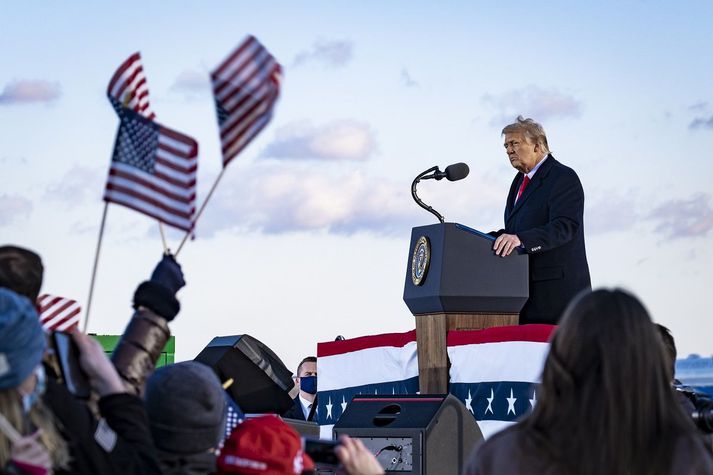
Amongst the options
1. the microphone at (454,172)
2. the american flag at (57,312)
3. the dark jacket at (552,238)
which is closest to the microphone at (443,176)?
the microphone at (454,172)

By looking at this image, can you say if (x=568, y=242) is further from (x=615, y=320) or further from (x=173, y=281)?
(x=615, y=320)

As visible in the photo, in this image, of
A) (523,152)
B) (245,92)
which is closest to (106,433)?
(245,92)

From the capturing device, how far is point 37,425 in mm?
2256

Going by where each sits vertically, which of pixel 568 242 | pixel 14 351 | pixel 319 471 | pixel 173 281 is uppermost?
pixel 568 242

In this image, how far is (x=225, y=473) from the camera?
2703mm

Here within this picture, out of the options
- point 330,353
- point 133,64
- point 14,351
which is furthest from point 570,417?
point 330,353

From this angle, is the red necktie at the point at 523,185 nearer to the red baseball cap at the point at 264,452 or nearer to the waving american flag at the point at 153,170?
the waving american flag at the point at 153,170

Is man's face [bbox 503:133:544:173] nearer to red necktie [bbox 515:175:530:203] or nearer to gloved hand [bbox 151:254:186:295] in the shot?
red necktie [bbox 515:175:530:203]

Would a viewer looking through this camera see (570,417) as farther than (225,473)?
No

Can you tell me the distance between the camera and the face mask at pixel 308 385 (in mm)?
10000

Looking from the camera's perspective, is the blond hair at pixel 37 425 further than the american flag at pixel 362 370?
No

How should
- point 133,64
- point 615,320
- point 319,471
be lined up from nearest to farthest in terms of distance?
point 615,320
point 133,64
point 319,471

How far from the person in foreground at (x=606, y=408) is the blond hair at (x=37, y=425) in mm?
841

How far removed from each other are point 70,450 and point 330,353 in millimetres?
5375
